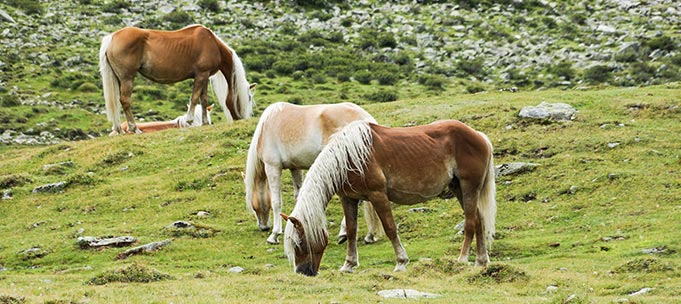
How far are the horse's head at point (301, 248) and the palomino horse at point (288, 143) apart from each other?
2.66m

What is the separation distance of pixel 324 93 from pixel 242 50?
27.0ft

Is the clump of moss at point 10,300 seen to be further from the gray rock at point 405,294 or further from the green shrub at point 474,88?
the green shrub at point 474,88

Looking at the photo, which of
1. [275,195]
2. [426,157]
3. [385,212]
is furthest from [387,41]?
[385,212]

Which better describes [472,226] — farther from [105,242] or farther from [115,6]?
[115,6]

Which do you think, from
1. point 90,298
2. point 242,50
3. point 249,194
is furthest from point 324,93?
point 90,298

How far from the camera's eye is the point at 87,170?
20.6m

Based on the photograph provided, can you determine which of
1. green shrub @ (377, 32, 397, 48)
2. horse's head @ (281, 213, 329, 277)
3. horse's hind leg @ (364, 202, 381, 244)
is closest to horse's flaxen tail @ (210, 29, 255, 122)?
horse's hind leg @ (364, 202, 381, 244)

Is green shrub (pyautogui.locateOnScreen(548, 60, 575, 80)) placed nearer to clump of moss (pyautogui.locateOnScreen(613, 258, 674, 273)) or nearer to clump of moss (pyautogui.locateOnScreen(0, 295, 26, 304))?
clump of moss (pyautogui.locateOnScreen(613, 258, 674, 273))

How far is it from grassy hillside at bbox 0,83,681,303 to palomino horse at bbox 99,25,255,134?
1187 millimetres

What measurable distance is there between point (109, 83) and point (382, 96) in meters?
16.3

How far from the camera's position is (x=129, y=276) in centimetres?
1125

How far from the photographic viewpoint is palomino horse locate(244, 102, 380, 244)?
1414cm

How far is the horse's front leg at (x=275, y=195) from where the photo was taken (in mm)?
14797

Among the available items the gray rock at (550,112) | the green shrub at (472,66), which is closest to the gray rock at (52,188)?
the gray rock at (550,112)
